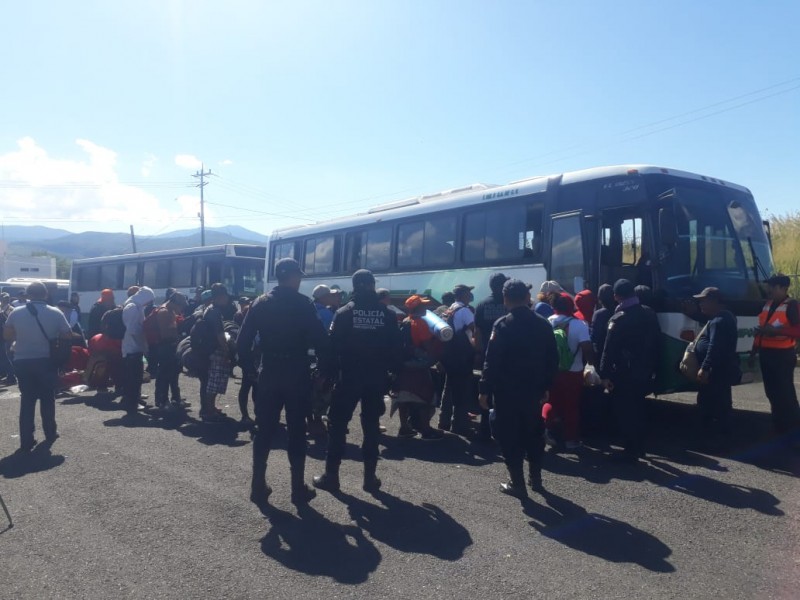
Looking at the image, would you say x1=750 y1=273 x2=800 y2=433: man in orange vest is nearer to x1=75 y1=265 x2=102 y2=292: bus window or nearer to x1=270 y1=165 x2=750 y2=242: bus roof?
x1=270 y1=165 x2=750 y2=242: bus roof

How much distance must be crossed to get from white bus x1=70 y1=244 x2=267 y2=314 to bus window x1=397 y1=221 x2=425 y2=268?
9409 millimetres

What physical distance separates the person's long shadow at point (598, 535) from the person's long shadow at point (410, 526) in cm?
72

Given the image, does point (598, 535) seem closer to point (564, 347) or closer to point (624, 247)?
point (564, 347)

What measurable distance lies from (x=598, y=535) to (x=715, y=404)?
11.8 ft

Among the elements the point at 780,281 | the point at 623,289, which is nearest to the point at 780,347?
the point at 780,281

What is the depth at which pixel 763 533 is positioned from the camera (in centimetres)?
507

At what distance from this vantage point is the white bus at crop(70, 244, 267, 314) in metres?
22.5

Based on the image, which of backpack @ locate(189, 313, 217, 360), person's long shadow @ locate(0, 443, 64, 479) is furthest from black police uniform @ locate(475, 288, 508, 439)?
person's long shadow @ locate(0, 443, 64, 479)

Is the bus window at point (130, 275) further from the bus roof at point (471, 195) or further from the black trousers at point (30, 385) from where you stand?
the black trousers at point (30, 385)

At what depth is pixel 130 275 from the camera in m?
27.5

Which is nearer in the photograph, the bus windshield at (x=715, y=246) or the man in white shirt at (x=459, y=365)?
the man in white shirt at (x=459, y=365)

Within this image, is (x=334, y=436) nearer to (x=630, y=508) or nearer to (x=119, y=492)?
(x=119, y=492)

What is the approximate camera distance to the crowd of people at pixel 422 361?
5883mm

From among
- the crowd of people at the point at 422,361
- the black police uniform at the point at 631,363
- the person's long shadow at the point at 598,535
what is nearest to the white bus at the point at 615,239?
the crowd of people at the point at 422,361
